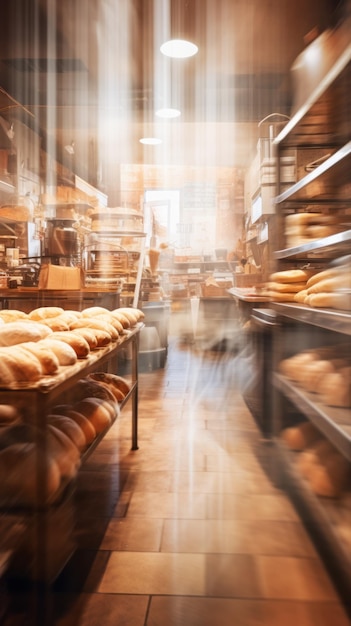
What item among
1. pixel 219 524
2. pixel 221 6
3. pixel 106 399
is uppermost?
pixel 221 6

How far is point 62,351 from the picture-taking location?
151cm

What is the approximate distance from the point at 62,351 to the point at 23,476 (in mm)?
382

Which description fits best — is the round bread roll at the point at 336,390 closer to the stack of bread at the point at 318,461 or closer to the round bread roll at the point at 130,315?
the stack of bread at the point at 318,461

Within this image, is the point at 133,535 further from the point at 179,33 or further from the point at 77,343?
the point at 179,33

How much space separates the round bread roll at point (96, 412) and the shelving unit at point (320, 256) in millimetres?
779

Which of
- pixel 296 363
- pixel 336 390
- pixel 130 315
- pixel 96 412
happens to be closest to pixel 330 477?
pixel 336 390

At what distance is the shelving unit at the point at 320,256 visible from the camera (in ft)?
5.22

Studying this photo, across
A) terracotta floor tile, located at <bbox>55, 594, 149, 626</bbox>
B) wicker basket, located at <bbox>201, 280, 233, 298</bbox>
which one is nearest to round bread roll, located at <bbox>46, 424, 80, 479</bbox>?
terracotta floor tile, located at <bbox>55, 594, 149, 626</bbox>

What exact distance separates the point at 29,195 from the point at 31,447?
634 cm

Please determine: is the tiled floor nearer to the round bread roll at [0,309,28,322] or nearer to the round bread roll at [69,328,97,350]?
the round bread roll at [69,328,97,350]

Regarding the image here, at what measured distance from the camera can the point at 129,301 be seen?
16.0ft

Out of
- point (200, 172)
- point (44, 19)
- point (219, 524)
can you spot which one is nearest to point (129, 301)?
point (44, 19)

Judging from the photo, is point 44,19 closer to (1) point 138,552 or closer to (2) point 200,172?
(1) point 138,552

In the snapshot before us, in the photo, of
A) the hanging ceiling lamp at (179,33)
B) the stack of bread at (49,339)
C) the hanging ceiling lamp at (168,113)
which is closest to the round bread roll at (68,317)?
the stack of bread at (49,339)
